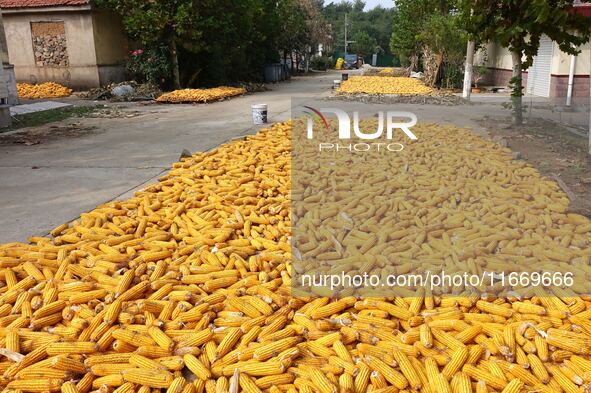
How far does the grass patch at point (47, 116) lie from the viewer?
12.6m

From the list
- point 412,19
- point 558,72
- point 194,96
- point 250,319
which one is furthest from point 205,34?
point 250,319

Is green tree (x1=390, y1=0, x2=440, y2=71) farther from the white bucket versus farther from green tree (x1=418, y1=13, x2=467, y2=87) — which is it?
the white bucket

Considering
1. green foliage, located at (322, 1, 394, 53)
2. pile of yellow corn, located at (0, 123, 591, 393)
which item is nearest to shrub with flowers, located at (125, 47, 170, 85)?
pile of yellow corn, located at (0, 123, 591, 393)

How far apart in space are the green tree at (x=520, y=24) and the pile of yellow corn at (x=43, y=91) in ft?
53.9

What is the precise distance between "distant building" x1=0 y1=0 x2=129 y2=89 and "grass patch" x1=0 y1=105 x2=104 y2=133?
576 centimetres

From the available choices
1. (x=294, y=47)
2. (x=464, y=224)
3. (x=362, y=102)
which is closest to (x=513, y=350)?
(x=464, y=224)

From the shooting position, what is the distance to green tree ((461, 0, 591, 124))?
886 centimetres

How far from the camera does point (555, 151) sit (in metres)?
8.16

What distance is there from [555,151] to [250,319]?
6849 millimetres

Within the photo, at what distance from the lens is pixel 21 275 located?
3.98 metres

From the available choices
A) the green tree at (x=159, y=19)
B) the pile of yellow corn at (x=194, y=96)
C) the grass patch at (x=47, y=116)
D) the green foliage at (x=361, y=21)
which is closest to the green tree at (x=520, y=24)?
the pile of yellow corn at (x=194, y=96)

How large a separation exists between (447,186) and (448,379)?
3.16 metres

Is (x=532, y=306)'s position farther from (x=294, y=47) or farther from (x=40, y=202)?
(x=294, y=47)

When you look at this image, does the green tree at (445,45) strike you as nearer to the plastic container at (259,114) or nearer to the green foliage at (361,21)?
the plastic container at (259,114)
